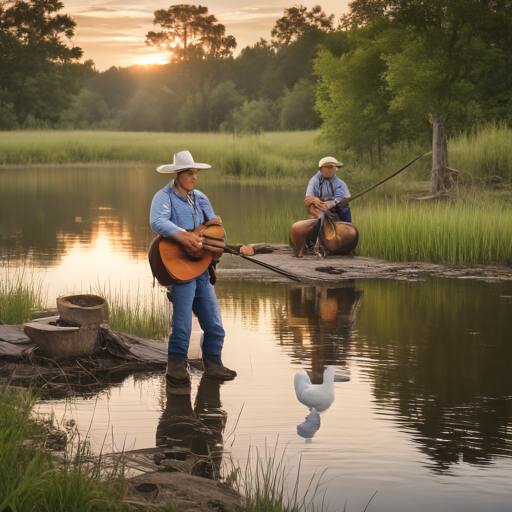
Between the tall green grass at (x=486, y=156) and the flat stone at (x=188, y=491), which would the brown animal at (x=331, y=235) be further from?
the tall green grass at (x=486, y=156)

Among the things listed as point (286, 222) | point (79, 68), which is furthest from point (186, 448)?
point (79, 68)

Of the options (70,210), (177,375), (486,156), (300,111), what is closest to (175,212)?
(177,375)

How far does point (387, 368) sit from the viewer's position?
7.56 metres

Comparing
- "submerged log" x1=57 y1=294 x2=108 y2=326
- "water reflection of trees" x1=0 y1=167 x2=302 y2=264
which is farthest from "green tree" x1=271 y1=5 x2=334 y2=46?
"submerged log" x1=57 y1=294 x2=108 y2=326

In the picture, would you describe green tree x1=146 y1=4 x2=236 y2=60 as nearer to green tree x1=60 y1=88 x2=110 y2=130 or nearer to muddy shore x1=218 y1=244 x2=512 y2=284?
green tree x1=60 y1=88 x2=110 y2=130

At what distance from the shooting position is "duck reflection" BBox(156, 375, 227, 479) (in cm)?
522

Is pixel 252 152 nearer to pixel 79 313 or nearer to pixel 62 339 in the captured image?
pixel 79 313

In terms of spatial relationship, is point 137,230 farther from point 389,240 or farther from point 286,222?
point 389,240

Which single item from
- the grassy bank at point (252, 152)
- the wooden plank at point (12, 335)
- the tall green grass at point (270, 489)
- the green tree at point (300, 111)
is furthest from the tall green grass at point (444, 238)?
the green tree at point (300, 111)

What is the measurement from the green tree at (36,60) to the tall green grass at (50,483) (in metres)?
66.1

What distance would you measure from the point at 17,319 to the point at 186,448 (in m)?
4.69

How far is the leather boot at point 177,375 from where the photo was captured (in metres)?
6.97

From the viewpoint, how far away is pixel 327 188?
45.4 feet

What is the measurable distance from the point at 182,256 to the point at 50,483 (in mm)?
3126
